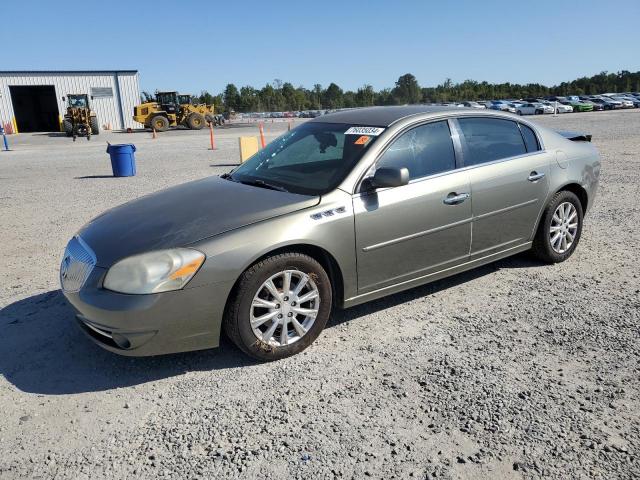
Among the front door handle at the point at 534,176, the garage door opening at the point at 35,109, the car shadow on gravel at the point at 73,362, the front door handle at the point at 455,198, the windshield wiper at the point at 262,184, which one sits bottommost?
the car shadow on gravel at the point at 73,362

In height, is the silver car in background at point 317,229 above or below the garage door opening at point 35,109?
below

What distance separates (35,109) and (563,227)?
171 ft

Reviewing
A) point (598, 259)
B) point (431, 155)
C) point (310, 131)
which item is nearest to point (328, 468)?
point (431, 155)

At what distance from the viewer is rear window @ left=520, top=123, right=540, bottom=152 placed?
189 inches

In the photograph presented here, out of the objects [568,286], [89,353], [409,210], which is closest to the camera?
[89,353]

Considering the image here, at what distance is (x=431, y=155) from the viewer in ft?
13.6

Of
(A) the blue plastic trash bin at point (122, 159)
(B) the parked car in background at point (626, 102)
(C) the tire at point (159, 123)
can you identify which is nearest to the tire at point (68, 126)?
(C) the tire at point (159, 123)

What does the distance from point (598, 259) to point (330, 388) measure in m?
3.50

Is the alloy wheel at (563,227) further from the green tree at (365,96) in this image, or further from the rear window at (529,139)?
→ the green tree at (365,96)

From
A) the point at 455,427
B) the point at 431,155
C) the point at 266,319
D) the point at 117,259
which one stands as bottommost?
the point at 455,427

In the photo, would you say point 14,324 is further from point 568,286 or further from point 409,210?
point 568,286

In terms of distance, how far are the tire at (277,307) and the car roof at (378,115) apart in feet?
4.54

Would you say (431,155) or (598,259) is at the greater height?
(431,155)

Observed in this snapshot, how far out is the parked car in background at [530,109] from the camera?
45.8m
